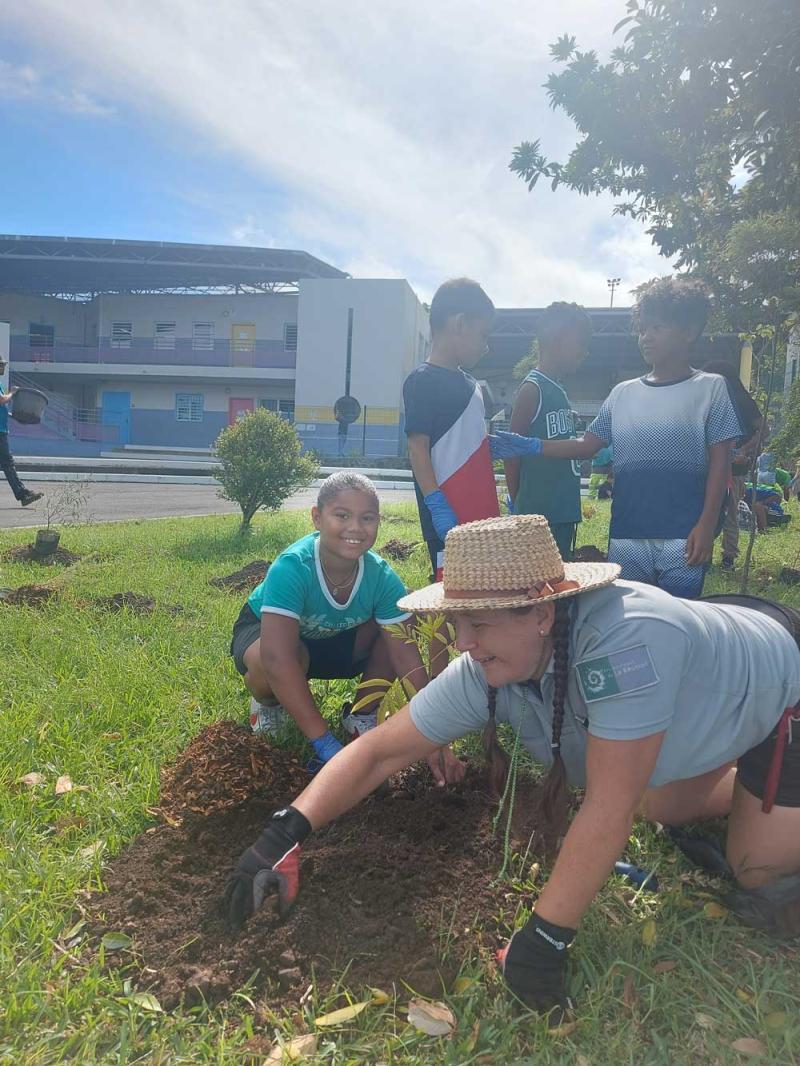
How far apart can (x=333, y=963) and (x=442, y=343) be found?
86.1 inches

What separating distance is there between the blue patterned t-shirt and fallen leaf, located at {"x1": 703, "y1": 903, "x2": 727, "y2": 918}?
4.66 feet

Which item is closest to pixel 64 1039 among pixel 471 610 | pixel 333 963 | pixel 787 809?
pixel 333 963

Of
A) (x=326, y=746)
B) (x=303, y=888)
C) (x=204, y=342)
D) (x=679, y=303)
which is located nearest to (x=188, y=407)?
(x=204, y=342)

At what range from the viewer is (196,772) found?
2.41 meters

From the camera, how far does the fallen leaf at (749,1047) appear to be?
1.48 m

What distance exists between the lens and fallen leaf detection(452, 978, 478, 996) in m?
1.65

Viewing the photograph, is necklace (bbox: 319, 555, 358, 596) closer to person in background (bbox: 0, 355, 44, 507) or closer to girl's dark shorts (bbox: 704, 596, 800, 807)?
girl's dark shorts (bbox: 704, 596, 800, 807)

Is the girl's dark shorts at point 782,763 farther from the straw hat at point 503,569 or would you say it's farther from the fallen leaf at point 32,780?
the fallen leaf at point 32,780

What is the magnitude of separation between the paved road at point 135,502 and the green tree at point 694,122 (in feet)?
23.4

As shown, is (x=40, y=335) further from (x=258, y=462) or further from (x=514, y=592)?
(x=514, y=592)

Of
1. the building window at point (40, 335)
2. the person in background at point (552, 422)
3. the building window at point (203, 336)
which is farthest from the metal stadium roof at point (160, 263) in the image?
the person in background at point (552, 422)

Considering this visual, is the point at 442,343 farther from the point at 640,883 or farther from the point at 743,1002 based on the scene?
the point at 743,1002

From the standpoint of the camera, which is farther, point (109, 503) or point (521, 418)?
point (109, 503)

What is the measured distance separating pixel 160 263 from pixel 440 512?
3227 centimetres
